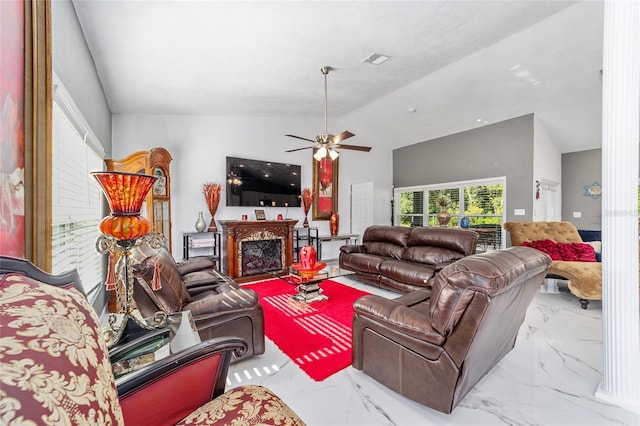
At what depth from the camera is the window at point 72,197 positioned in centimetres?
190

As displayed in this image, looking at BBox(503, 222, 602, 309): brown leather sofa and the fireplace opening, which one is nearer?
BBox(503, 222, 602, 309): brown leather sofa

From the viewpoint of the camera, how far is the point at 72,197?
2.26 m

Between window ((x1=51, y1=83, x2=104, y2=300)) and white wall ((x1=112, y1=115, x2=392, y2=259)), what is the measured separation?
5.06 ft

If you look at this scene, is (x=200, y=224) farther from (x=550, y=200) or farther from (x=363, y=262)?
(x=550, y=200)

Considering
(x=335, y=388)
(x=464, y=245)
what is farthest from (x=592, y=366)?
(x=335, y=388)

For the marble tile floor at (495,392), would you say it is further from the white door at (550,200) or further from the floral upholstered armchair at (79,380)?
the white door at (550,200)

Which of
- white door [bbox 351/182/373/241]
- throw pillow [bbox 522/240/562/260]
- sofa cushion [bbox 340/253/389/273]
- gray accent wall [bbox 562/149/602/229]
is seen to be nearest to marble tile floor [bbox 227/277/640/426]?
throw pillow [bbox 522/240/562/260]

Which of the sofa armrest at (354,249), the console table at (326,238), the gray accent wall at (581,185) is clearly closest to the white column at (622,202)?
the sofa armrest at (354,249)

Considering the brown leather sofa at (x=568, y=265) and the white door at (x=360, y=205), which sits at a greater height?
the white door at (x=360, y=205)

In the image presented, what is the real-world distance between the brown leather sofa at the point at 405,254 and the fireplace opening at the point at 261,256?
138cm

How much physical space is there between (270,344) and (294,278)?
0.88 meters

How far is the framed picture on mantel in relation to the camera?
619 cm

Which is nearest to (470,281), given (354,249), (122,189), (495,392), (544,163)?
(495,392)

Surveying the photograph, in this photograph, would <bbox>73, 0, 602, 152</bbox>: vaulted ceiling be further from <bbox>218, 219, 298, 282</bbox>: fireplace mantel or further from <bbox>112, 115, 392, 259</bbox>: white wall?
<bbox>218, 219, 298, 282</bbox>: fireplace mantel
